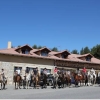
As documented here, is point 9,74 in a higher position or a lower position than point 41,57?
lower

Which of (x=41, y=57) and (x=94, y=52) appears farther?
(x=94, y=52)

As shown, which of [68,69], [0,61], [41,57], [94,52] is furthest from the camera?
[94,52]

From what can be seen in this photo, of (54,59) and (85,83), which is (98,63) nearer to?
(54,59)

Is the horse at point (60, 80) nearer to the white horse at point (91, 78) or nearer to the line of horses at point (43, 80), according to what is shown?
the line of horses at point (43, 80)

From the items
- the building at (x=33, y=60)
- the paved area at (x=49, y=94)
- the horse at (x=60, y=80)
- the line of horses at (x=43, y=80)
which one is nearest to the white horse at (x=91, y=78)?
the line of horses at (x=43, y=80)

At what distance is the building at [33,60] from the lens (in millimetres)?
35438

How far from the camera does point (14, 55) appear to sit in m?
35.9

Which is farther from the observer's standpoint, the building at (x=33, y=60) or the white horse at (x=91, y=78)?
the building at (x=33, y=60)

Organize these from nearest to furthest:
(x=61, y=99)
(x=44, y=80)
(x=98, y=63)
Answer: (x=61, y=99)
(x=44, y=80)
(x=98, y=63)

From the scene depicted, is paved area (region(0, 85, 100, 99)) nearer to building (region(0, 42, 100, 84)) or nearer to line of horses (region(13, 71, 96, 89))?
line of horses (region(13, 71, 96, 89))

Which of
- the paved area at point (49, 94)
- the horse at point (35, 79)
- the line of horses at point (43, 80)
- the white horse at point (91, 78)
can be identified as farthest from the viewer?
the white horse at point (91, 78)

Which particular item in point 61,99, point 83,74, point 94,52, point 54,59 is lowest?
point 61,99

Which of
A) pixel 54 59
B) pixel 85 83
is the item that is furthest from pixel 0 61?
pixel 85 83

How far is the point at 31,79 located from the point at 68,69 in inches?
622
